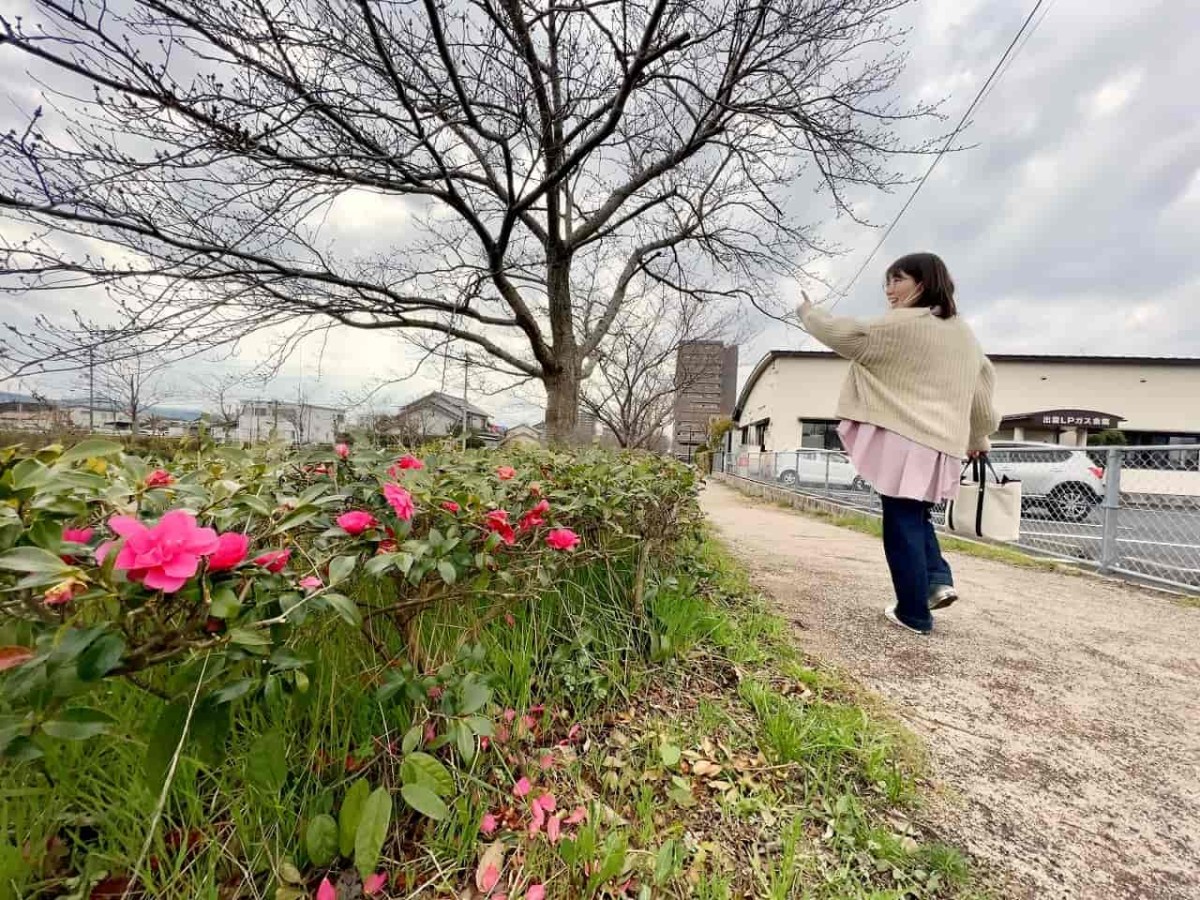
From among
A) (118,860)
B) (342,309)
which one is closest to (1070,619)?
(118,860)

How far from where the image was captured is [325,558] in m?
0.82

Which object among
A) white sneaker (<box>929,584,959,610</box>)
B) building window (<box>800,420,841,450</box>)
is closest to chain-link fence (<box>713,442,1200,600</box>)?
white sneaker (<box>929,584,959,610</box>)

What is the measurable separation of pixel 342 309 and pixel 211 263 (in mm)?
1195

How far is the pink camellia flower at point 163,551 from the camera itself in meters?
0.53

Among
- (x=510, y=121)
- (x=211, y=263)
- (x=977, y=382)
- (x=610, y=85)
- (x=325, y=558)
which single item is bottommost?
(x=325, y=558)

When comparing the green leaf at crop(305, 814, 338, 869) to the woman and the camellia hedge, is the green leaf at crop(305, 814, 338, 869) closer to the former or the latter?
the camellia hedge

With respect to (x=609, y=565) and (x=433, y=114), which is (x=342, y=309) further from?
(x=609, y=565)

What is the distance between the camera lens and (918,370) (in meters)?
2.03

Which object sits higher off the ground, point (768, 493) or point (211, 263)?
point (211, 263)

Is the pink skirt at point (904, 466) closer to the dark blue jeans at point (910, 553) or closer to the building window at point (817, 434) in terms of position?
the dark blue jeans at point (910, 553)

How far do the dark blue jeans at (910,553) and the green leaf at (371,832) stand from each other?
2.08 m

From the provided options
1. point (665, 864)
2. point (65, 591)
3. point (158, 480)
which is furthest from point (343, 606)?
point (665, 864)

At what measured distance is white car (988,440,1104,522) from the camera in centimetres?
545

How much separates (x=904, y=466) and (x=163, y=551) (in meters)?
2.34
